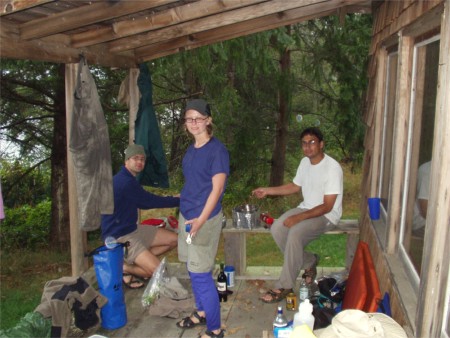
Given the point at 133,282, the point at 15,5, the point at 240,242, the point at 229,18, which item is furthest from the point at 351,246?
the point at 15,5

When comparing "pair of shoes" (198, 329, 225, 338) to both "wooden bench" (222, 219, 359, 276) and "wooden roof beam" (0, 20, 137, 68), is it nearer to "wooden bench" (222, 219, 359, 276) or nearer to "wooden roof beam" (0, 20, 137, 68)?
"wooden bench" (222, 219, 359, 276)

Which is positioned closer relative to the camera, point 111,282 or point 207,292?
point 207,292

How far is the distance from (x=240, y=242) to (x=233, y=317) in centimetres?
108

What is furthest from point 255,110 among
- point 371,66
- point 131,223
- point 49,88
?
point 131,223

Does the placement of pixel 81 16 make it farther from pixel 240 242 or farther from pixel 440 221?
pixel 240 242

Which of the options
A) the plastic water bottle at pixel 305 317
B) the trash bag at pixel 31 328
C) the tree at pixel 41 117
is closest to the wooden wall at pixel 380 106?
the plastic water bottle at pixel 305 317

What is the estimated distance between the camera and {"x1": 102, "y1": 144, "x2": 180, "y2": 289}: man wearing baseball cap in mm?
4512

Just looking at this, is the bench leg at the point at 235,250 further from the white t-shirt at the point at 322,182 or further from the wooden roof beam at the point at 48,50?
the wooden roof beam at the point at 48,50

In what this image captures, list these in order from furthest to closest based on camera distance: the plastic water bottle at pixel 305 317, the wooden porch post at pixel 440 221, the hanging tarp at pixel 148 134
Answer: the hanging tarp at pixel 148 134 → the plastic water bottle at pixel 305 317 → the wooden porch post at pixel 440 221

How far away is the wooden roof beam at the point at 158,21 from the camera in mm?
3491

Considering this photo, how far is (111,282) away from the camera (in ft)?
13.0

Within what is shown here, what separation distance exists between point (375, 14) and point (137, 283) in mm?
4015

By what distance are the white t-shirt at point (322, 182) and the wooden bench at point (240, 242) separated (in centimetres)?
37

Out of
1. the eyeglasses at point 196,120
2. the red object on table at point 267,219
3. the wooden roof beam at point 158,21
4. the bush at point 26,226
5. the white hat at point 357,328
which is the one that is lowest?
the bush at point 26,226
